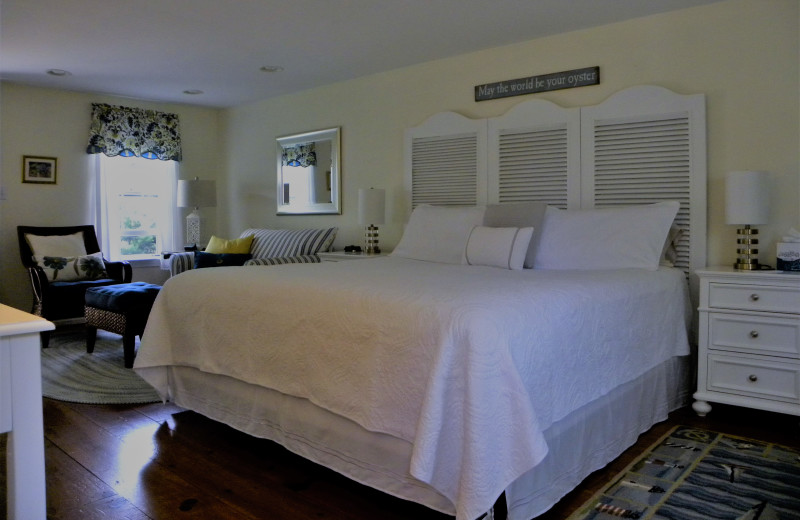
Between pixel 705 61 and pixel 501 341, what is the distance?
8.47 ft

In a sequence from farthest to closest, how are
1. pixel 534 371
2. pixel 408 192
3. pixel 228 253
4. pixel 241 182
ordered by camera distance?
pixel 241 182, pixel 228 253, pixel 408 192, pixel 534 371

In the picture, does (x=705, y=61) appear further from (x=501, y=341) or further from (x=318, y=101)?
(x=318, y=101)

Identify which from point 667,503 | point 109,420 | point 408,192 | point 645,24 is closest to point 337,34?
point 408,192

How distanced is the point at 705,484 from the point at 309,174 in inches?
175

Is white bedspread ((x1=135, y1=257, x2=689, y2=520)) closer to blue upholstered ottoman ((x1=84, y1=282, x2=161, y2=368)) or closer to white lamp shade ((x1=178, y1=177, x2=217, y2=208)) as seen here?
blue upholstered ottoman ((x1=84, y1=282, x2=161, y2=368))

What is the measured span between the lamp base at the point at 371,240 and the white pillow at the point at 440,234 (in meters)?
0.78

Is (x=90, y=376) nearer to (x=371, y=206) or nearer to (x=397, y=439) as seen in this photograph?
(x=371, y=206)

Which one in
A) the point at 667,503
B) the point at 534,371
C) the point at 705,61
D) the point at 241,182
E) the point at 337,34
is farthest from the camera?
the point at 241,182

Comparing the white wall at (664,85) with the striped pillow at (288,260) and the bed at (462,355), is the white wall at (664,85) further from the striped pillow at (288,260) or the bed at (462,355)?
→ the striped pillow at (288,260)

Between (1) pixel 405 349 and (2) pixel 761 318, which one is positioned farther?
(2) pixel 761 318

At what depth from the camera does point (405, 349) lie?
186 cm

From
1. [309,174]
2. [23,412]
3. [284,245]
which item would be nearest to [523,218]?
[284,245]

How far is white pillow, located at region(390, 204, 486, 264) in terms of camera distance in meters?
3.67

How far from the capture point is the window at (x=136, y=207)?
6031mm
